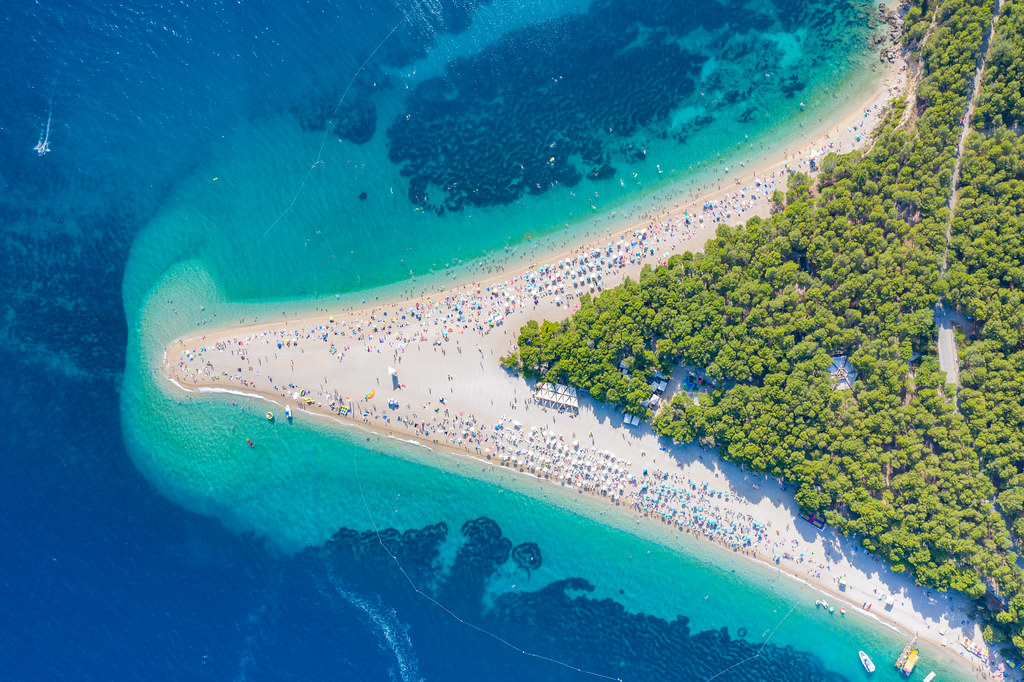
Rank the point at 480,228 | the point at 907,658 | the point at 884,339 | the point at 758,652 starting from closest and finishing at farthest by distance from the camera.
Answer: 1. the point at 884,339
2. the point at 907,658
3. the point at 758,652
4. the point at 480,228

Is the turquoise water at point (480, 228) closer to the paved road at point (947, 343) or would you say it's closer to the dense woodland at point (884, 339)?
the dense woodland at point (884, 339)

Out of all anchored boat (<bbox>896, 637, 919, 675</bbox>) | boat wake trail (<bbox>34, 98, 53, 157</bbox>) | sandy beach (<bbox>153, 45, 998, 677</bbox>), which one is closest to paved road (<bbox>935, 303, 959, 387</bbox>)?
sandy beach (<bbox>153, 45, 998, 677</bbox>)

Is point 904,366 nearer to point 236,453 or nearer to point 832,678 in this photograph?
point 832,678

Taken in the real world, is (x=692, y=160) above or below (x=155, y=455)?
above

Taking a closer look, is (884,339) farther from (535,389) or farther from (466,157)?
(466,157)

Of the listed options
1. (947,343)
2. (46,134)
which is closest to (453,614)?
(947,343)

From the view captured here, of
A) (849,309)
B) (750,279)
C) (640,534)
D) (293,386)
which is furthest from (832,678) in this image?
(293,386)

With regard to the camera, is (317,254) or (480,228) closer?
(317,254)
